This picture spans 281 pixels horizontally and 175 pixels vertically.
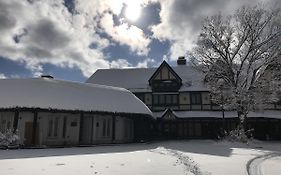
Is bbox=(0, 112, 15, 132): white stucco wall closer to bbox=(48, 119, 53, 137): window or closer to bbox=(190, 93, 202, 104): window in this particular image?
bbox=(48, 119, 53, 137): window

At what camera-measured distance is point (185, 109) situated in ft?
125

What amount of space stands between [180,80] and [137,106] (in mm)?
11963

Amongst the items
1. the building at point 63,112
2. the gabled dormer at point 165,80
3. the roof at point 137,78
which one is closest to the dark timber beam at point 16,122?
the building at point 63,112

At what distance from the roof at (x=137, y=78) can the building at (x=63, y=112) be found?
1142 centimetres

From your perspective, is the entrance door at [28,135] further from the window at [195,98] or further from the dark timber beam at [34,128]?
the window at [195,98]

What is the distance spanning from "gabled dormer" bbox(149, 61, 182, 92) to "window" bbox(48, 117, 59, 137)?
59.1 feet

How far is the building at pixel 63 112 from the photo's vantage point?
2166 centimetres

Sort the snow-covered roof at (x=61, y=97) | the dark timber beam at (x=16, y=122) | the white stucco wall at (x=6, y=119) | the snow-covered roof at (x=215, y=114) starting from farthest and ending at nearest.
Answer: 1. the snow-covered roof at (x=215, y=114)
2. the white stucco wall at (x=6, y=119)
3. the snow-covered roof at (x=61, y=97)
4. the dark timber beam at (x=16, y=122)

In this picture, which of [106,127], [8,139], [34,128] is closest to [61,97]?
[34,128]

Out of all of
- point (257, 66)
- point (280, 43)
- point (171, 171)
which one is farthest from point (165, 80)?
point (171, 171)

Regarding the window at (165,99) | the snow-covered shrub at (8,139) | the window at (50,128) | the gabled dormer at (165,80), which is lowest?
the snow-covered shrub at (8,139)

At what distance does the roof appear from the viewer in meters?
39.4

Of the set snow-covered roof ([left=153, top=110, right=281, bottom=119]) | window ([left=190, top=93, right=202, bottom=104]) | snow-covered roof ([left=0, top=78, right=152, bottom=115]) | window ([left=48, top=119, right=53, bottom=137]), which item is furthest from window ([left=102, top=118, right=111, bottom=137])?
window ([left=190, top=93, right=202, bottom=104])

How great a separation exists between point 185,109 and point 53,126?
1975cm
